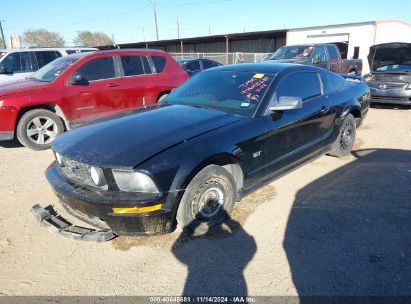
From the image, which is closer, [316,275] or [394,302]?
[394,302]

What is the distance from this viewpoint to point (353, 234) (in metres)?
3.17

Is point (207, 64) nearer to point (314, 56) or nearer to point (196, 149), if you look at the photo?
point (314, 56)

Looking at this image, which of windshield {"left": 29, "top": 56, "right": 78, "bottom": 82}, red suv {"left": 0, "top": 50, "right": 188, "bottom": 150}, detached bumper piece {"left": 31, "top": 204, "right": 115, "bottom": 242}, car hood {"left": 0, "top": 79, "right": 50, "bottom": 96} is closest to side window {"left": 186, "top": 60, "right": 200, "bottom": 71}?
red suv {"left": 0, "top": 50, "right": 188, "bottom": 150}

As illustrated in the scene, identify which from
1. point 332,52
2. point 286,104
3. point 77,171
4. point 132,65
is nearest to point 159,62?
point 132,65

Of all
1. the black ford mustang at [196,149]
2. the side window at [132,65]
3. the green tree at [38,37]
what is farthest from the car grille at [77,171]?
the green tree at [38,37]

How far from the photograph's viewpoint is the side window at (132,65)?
268 inches

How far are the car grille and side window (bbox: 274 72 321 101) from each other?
2.16 meters

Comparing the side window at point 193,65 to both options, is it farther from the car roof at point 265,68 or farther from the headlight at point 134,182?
the headlight at point 134,182

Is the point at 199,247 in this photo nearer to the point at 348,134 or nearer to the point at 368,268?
the point at 368,268

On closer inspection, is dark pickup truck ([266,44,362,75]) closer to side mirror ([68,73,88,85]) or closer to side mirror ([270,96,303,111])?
side mirror ([68,73,88,85])

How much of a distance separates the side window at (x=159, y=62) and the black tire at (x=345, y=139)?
411cm

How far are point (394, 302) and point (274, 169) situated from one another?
1743 mm

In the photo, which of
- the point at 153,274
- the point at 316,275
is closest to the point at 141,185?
the point at 153,274

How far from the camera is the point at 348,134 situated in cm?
524
